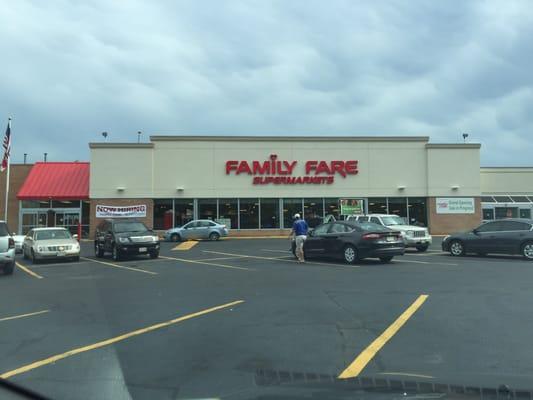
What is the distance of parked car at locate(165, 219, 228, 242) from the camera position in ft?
106

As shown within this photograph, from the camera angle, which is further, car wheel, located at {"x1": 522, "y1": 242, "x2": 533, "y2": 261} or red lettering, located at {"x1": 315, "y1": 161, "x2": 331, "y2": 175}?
red lettering, located at {"x1": 315, "y1": 161, "x2": 331, "y2": 175}

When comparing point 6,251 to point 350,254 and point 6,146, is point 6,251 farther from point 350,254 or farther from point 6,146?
point 6,146

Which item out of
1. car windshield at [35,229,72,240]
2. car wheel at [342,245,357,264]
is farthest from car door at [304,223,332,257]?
car windshield at [35,229,72,240]

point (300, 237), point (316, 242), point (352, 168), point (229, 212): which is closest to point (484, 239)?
point (316, 242)

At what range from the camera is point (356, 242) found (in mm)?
16766

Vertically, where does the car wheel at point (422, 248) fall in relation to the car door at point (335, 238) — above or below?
below

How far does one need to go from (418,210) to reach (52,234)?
85.4ft

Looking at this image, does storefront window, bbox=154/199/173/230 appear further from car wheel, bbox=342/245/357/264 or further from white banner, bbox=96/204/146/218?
car wheel, bbox=342/245/357/264

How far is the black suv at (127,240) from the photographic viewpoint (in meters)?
19.6

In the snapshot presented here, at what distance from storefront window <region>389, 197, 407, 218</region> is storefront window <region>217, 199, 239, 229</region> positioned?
36.9 feet

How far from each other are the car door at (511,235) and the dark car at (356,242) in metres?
3.93

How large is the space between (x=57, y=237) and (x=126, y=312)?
13227mm

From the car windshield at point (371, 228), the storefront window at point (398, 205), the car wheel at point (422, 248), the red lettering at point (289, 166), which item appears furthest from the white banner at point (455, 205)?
the car windshield at point (371, 228)

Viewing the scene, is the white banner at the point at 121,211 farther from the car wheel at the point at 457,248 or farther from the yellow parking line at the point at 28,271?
the car wheel at the point at 457,248
